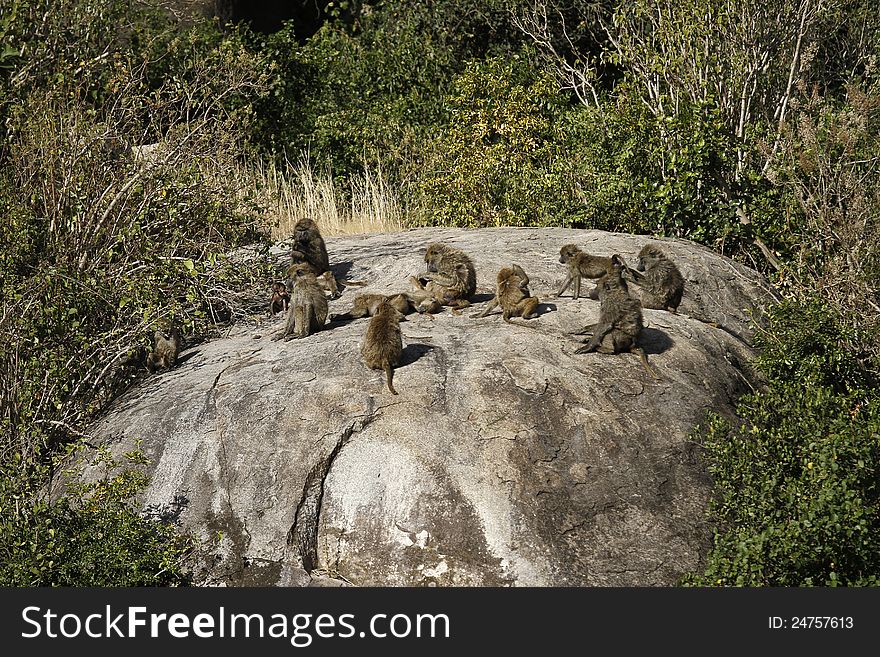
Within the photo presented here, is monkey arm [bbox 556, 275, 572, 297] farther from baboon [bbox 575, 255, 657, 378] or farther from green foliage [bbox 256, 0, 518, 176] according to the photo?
green foliage [bbox 256, 0, 518, 176]

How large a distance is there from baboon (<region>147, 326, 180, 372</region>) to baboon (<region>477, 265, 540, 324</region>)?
2.97m

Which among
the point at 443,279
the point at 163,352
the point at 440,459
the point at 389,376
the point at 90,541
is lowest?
the point at 90,541

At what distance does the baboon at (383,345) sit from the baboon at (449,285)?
4.68ft

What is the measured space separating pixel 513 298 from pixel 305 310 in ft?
6.26

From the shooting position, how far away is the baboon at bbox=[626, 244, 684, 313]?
36.3 ft

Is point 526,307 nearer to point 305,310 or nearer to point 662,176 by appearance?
point 305,310

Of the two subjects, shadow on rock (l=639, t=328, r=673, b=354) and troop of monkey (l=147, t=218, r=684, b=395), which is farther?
shadow on rock (l=639, t=328, r=673, b=354)

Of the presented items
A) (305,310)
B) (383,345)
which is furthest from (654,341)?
(305,310)

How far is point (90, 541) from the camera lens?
824 cm

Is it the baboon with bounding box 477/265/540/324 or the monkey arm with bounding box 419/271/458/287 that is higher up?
the monkey arm with bounding box 419/271/458/287

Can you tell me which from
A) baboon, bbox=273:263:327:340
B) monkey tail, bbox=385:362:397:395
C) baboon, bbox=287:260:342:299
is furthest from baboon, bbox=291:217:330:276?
monkey tail, bbox=385:362:397:395

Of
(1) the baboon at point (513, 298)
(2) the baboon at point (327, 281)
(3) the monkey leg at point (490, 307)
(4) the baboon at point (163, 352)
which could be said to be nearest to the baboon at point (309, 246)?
(2) the baboon at point (327, 281)

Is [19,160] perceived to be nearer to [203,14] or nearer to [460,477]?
[460,477]

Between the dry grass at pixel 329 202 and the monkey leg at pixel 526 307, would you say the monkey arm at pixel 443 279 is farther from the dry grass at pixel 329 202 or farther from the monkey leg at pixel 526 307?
the dry grass at pixel 329 202
